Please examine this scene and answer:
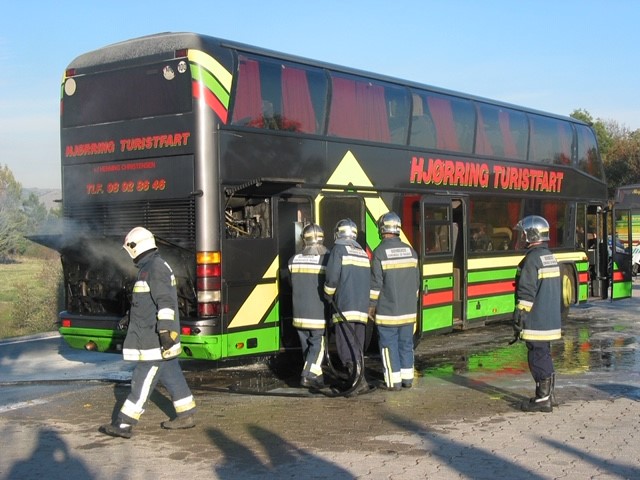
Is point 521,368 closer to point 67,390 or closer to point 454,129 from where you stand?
point 454,129

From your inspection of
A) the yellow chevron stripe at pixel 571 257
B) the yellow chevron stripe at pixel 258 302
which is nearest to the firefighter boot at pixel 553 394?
the yellow chevron stripe at pixel 258 302

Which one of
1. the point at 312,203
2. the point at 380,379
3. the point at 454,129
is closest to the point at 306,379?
the point at 380,379

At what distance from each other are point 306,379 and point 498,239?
6.04m

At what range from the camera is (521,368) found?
458 inches

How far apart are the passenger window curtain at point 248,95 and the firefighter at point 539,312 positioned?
137 inches

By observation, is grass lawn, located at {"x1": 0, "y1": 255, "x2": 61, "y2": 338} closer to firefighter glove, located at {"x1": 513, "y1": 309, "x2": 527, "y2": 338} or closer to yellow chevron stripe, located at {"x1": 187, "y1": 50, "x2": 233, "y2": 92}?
yellow chevron stripe, located at {"x1": 187, "y1": 50, "x2": 233, "y2": 92}

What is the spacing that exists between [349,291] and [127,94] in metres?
3.46

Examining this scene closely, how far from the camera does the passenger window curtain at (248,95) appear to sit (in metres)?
9.87

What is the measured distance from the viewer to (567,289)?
661 inches

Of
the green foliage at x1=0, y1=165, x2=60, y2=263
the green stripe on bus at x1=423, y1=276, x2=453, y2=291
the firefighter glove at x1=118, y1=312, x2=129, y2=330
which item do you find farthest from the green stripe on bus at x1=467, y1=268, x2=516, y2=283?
the green foliage at x1=0, y1=165, x2=60, y2=263

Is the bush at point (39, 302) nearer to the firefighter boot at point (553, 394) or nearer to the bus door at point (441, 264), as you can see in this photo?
the bus door at point (441, 264)

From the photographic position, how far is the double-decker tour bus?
9586 mm

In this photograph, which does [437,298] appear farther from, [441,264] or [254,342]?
[254,342]

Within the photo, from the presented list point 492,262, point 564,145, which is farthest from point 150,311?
point 564,145
